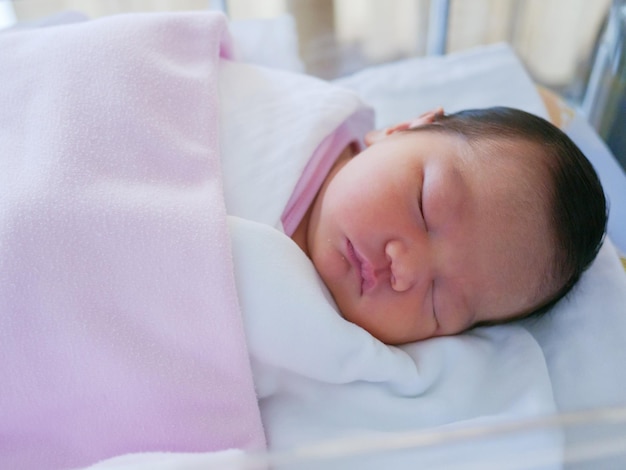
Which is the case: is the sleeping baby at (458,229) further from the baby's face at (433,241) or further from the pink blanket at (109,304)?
the pink blanket at (109,304)

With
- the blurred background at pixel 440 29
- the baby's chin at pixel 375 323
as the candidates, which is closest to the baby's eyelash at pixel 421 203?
the baby's chin at pixel 375 323

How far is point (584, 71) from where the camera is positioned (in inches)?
47.5

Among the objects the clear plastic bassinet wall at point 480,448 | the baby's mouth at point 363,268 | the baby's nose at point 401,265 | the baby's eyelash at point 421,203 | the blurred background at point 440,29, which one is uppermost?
the clear plastic bassinet wall at point 480,448

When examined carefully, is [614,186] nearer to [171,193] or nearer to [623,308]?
[623,308]

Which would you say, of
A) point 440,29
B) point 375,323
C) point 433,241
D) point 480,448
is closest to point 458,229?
point 433,241

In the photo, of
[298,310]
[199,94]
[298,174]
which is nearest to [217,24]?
[199,94]

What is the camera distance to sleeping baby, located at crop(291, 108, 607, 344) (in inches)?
26.3

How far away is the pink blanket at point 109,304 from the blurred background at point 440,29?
26.0 inches

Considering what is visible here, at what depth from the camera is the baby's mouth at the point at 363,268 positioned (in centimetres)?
67

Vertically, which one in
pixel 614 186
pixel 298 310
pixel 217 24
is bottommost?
pixel 614 186

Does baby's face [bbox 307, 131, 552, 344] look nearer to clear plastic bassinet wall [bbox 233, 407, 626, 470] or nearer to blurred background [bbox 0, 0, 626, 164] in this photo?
clear plastic bassinet wall [bbox 233, 407, 626, 470]

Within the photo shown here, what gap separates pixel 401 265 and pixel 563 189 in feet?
0.62

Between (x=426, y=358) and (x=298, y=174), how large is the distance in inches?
9.8

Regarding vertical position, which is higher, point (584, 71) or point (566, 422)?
point (566, 422)
